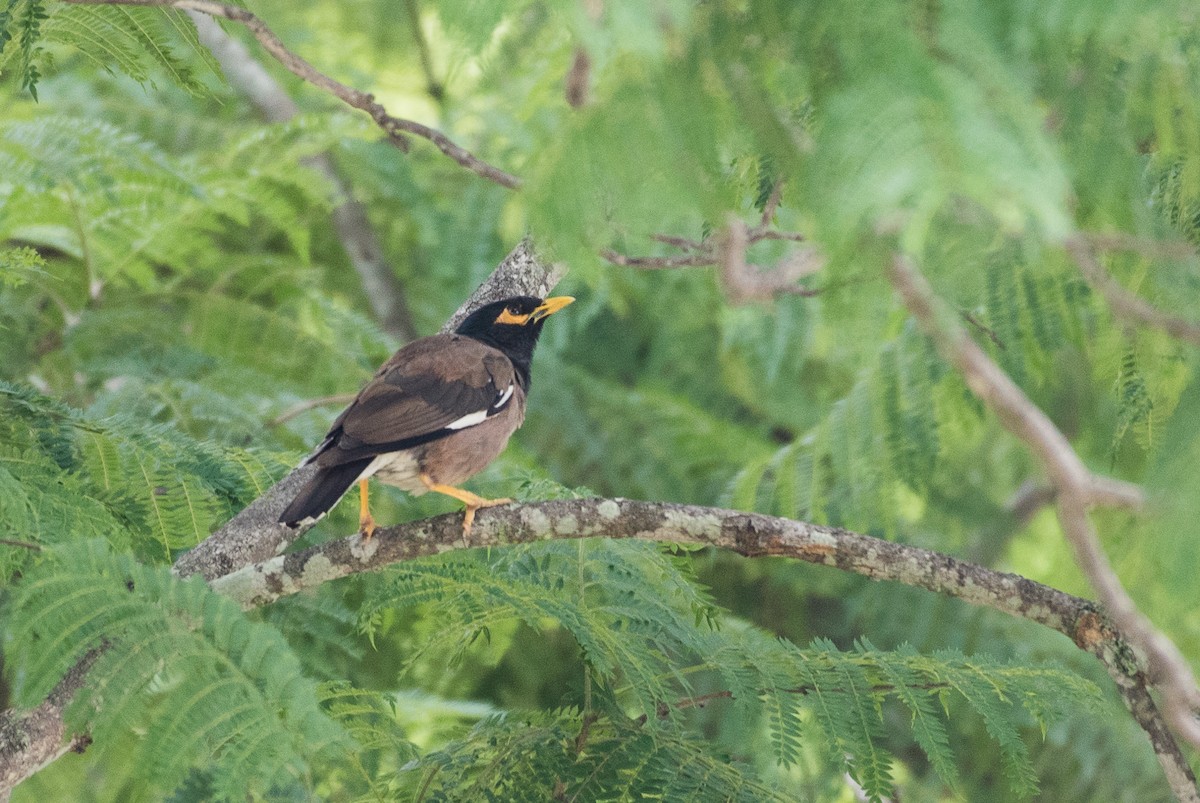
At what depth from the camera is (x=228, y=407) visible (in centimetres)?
546

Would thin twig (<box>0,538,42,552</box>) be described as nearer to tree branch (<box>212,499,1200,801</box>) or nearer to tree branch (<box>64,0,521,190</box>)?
tree branch (<box>212,499,1200,801</box>)

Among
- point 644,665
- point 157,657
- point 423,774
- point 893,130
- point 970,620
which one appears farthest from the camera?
point 970,620

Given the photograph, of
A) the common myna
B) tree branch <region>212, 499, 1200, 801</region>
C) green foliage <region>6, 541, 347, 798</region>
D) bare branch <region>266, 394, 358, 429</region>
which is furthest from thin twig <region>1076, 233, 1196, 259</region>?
bare branch <region>266, 394, 358, 429</region>

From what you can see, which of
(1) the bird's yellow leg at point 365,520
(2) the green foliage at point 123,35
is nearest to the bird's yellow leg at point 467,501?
(1) the bird's yellow leg at point 365,520

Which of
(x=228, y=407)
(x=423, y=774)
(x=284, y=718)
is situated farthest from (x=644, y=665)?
(x=228, y=407)

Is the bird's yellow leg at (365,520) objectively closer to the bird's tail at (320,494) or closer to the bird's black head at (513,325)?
the bird's tail at (320,494)

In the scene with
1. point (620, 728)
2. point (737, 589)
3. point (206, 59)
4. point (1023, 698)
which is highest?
point (206, 59)

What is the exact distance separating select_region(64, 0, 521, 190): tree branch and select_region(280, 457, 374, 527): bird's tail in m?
1.02

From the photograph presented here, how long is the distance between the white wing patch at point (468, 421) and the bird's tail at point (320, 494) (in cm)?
63

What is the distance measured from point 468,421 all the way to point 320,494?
3.06 feet

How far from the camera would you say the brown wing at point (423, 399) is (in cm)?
430

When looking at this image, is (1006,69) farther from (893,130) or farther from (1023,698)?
(1023,698)

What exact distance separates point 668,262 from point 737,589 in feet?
16.6

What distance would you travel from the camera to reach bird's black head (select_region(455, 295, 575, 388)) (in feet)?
16.8
